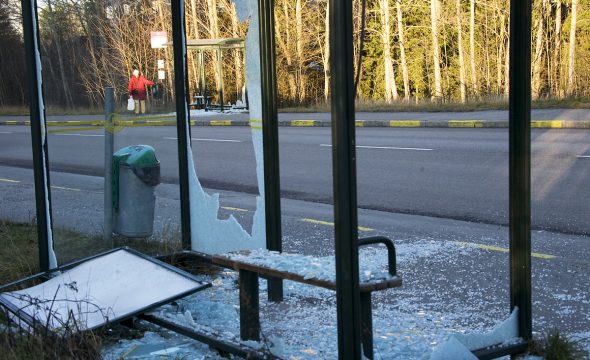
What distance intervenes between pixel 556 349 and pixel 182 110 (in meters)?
3.29

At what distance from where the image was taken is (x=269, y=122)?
495 cm

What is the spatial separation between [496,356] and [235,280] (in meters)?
2.42

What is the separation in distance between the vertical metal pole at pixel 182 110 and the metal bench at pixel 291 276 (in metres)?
1.80

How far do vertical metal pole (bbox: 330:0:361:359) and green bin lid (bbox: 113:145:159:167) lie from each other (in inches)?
125

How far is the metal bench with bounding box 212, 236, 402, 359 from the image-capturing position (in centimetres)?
350

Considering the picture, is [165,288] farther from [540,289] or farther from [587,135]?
[587,135]

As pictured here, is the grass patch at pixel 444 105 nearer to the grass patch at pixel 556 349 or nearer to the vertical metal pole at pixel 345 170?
the grass patch at pixel 556 349

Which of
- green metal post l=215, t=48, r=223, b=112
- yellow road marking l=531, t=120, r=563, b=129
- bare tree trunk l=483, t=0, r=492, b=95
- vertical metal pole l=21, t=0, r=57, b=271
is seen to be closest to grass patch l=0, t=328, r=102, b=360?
vertical metal pole l=21, t=0, r=57, b=271

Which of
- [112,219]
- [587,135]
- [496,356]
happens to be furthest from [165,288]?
[587,135]

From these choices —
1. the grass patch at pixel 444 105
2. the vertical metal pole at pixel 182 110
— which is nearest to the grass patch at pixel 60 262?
the vertical metal pole at pixel 182 110

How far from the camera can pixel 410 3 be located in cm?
2623

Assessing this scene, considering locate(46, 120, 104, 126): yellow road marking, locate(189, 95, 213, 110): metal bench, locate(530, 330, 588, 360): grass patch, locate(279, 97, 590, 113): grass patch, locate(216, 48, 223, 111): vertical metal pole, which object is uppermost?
locate(216, 48, 223, 111): vertical metal pole

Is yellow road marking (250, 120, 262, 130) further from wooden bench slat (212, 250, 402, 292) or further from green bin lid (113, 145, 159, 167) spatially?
green bin lid (113, 145, 159, 167)

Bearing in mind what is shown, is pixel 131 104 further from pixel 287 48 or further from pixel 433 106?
pixel 287 48
